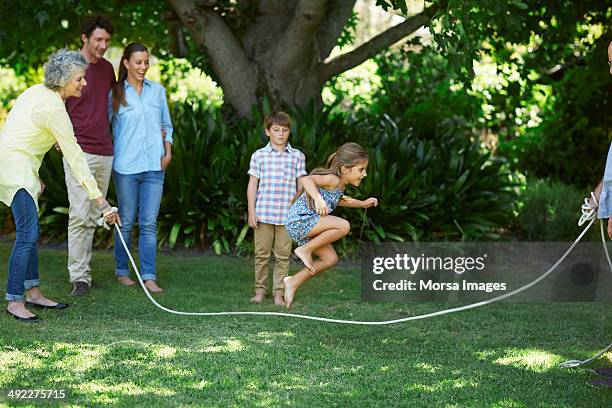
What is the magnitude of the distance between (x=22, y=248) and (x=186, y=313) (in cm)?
115

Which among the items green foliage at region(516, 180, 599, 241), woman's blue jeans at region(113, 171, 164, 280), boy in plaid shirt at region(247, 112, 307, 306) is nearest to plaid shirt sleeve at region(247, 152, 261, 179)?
boy in plaid shirt at region(247, 112, 307, 306)

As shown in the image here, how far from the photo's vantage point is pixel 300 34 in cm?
880

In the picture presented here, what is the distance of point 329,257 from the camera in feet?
21.0

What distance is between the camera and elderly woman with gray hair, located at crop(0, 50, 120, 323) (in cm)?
584

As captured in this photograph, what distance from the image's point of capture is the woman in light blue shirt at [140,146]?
22.5ft

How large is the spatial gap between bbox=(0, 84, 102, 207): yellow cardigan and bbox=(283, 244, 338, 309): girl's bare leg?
1704mm

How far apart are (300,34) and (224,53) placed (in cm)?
82

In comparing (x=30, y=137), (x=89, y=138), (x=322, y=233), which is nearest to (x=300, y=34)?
(x=89, y=138)

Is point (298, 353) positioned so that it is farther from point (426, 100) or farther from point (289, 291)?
point (426, 100)

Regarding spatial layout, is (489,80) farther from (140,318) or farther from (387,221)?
(140,318)

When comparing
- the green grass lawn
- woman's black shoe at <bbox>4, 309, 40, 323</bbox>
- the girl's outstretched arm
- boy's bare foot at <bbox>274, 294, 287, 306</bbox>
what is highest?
the girl's outstretched arm

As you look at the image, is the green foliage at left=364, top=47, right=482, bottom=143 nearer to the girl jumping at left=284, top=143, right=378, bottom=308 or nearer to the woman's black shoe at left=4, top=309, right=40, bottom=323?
the girl jumping at left=284, top=143, right=378, bottom=308

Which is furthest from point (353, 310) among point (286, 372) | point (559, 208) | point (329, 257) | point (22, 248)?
point (559, 208)

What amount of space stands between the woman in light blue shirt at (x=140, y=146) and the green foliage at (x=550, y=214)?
170 inches
